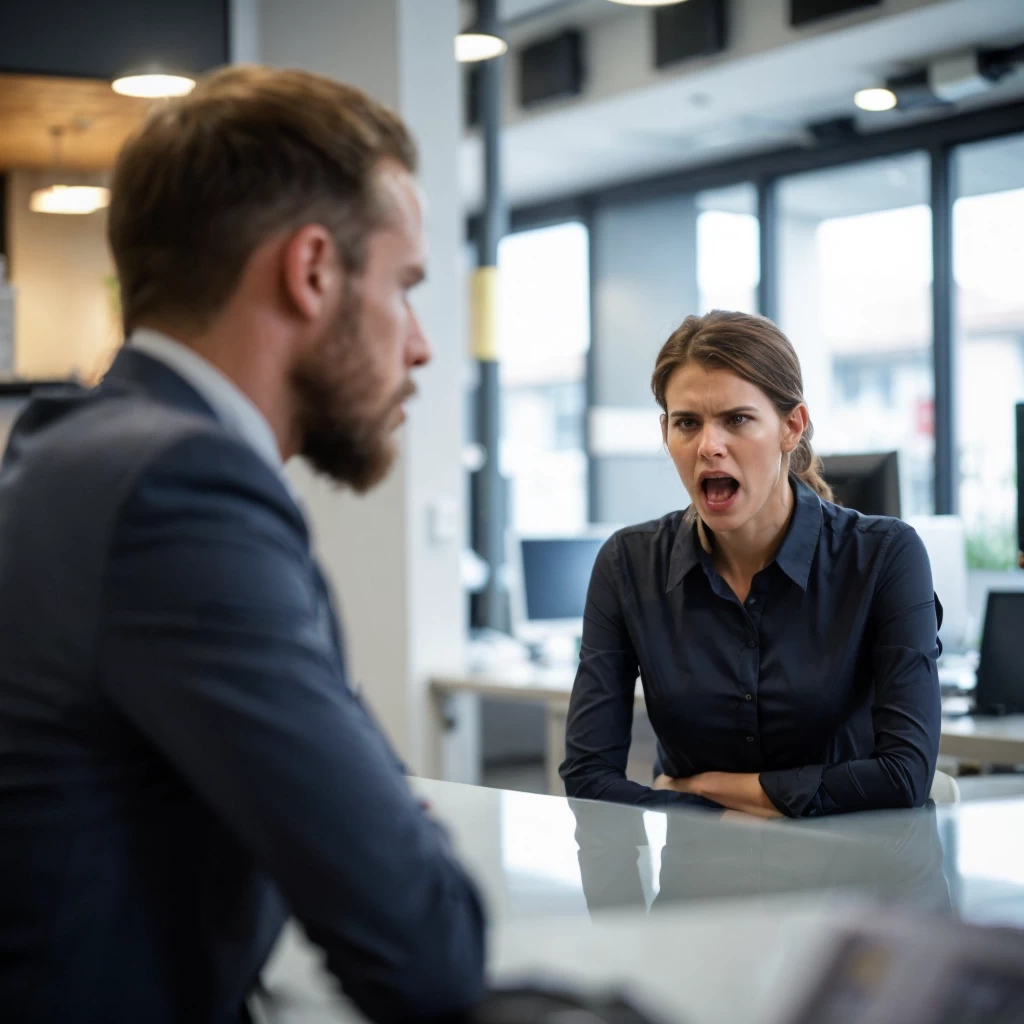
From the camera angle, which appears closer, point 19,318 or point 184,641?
point 184,641

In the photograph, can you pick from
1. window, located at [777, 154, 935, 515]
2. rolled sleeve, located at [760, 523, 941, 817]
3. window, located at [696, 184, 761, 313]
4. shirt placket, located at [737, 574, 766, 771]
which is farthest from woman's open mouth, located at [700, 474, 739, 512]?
window, located at [696, 184, 761, 313]

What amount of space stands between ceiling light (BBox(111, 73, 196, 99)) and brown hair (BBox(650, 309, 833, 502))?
83.2 inches

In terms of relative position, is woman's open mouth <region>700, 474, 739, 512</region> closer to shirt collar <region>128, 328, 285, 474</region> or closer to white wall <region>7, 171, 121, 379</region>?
shirt collar <region>128, 328, 285, 474</region>

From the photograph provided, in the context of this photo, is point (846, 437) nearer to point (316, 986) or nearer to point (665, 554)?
point (665, 554)

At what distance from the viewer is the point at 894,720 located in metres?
1.89

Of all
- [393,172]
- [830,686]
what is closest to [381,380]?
[393,172]

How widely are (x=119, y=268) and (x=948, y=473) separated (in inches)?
243

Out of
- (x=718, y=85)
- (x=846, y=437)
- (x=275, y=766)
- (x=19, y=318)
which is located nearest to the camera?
(x=275, y=766)

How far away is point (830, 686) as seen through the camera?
1957 mm

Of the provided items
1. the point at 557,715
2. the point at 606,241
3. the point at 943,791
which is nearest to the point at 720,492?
the point at 943,791

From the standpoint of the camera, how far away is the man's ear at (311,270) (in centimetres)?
92

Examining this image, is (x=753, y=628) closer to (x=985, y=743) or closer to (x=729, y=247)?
(x=985, y=743)

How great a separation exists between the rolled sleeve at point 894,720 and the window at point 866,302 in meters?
5.00

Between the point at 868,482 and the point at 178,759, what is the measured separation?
265 centimetres
